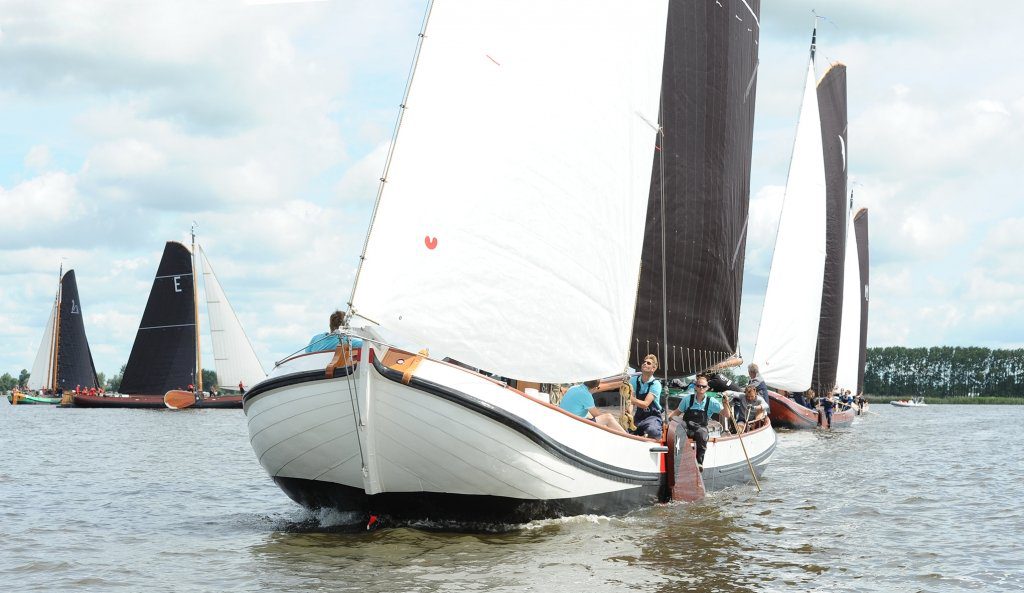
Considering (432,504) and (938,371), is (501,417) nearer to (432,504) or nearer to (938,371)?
(432,504)

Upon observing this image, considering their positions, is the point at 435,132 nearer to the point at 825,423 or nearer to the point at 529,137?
the point at 529,137

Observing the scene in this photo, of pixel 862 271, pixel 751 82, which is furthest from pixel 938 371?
pixel 751 82

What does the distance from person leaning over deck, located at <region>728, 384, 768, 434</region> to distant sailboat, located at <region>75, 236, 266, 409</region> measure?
48925mm

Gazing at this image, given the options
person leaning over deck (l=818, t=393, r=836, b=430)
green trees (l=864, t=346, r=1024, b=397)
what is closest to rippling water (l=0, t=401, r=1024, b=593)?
person leaning over deck (l=818, t=393, r=836, b=430)

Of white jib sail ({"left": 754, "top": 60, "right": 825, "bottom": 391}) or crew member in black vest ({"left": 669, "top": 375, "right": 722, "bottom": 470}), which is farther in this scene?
white jib sail ({"left": 754, "top": 60, "right": 825, "bottom": 391})

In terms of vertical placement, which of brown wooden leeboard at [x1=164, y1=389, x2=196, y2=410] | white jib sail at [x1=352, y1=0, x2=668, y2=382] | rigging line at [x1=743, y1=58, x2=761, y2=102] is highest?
rigging line at [x1=743, y1=58, x2=761, y2=102]

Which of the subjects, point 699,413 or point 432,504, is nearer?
point 432,504

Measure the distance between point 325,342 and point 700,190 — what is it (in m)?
11.6

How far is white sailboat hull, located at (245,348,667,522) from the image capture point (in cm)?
1088

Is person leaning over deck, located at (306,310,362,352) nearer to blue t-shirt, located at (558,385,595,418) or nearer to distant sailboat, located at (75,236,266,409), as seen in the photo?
blue t-shirt, located at (558,385,595,418)

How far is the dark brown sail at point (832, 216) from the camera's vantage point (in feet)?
138

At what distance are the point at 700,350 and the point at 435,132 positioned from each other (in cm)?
1252

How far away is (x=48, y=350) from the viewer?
79938mm

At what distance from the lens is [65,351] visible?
78125 mm
